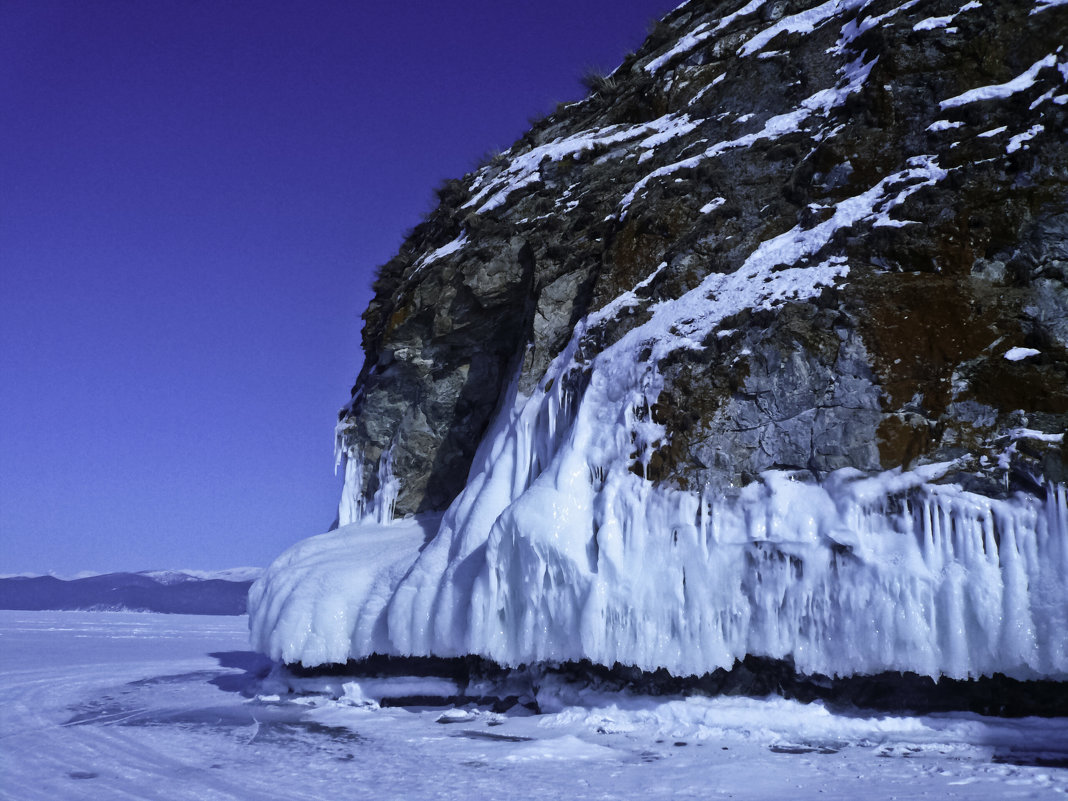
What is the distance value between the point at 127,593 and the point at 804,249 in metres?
94.7

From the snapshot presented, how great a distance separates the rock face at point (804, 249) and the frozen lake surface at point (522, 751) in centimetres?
229

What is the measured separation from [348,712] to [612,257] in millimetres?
6942

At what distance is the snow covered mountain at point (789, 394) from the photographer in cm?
748

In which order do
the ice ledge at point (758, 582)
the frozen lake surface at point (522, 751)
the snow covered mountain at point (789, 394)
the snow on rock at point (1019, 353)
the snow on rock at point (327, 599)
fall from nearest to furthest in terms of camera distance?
1. the frozen lake surface at point (522, 751)
2. the ice ledge at point (758, 582)
3. the snow covered mountain at point (789, 394)
4. the snow on rock at point (1019, 353)
5. the snow on rock at point (327, 599)

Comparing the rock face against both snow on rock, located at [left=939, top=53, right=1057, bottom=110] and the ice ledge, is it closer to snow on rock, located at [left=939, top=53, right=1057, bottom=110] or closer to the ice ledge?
snow on rock, located at [left=939, top=53, right=1057, bottom=110]

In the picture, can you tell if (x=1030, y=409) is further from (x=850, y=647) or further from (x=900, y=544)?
(x=850, y=647)

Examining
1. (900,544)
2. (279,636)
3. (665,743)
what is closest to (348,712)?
(279,636)

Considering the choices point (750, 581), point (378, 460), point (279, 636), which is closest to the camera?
point (750, 581)

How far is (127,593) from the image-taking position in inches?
3504

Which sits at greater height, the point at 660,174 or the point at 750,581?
the point at 660,174

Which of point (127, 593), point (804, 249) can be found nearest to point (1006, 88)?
point (804, 249)

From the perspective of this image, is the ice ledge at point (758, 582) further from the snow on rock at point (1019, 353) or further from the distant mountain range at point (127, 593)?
the distant mountain range at point (127, 593)

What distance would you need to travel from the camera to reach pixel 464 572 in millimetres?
10180

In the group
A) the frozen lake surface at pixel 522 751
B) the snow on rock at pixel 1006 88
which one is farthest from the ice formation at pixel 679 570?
the snow on rock at pixel 1006 88
